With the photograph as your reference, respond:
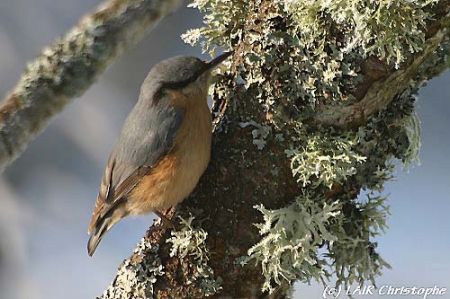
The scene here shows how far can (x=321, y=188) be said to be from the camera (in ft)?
5.97

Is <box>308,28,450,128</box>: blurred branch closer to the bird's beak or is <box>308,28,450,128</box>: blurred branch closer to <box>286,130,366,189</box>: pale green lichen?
<box>286,130,366,189</box>: pale green lichen

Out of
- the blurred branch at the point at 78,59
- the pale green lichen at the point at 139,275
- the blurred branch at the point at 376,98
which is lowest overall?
the pale green lichen at the point at 139,275

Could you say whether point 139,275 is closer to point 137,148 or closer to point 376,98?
point 137,148

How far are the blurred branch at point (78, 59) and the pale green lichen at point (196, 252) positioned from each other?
0.80 metres

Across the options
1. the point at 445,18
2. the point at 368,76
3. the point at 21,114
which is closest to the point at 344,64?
the point at 368,76

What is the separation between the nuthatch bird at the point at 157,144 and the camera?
2.10m

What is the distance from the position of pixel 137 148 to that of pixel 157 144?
0.08 m

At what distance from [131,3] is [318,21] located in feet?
2.38

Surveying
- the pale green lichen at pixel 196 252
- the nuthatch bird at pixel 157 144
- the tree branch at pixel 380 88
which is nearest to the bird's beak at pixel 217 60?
the nuthatch bird at pixel 157 144

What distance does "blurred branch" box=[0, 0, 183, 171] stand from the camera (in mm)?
1118

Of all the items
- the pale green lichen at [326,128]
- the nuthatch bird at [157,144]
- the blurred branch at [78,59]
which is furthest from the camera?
the nuthatch bird at [157,144]

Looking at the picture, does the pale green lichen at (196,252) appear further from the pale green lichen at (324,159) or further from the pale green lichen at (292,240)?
the pale green lichen at (324,159)

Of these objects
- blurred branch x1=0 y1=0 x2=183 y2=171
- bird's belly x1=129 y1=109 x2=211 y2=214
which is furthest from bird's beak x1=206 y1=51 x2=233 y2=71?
blurred branch x1=0 y1=0 x2=183 y2=171

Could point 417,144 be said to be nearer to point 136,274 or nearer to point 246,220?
point 246,220
